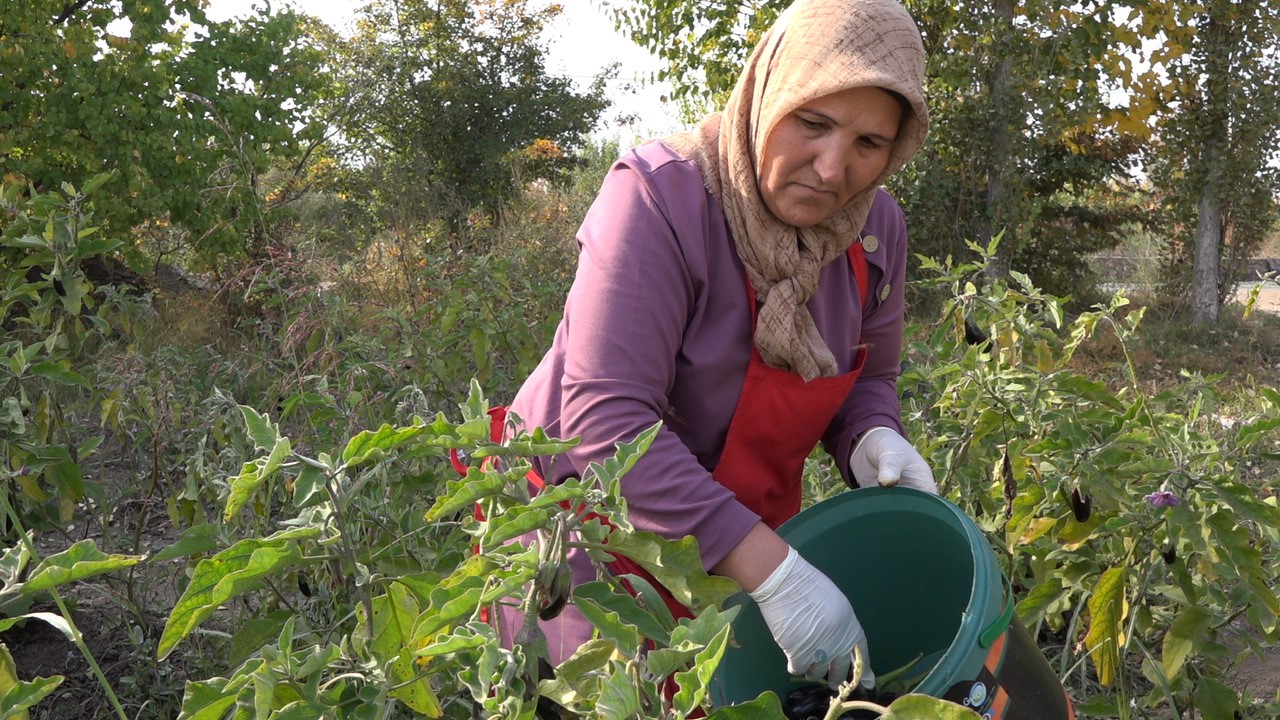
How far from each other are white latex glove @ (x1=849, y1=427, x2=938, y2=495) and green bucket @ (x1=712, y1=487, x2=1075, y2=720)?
9 cm

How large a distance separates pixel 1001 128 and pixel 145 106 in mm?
5180

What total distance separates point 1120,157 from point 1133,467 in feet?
27.7

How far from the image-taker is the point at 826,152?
5.43 feet

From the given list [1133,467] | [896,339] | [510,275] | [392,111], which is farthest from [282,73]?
[392,111]

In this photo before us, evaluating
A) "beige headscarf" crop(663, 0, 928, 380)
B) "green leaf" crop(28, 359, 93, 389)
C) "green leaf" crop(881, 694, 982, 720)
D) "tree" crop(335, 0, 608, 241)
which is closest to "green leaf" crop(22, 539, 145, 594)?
"green leaf" crop(881, 694, 982, 720)

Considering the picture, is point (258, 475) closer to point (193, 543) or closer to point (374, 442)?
point (374, 442)

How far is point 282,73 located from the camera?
6020 mm

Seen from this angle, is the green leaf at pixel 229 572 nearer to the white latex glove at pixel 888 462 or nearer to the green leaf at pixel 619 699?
the green leaf at pixel 619 699

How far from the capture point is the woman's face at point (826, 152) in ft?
5.40

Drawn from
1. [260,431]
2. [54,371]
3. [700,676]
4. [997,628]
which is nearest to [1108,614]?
[997,628]

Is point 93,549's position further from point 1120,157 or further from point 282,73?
point 1120,157

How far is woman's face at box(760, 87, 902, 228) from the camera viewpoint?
1.65 m

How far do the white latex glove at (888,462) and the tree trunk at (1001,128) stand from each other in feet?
18.3

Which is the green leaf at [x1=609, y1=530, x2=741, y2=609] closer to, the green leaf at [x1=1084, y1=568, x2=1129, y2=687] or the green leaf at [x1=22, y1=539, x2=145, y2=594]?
the green leaf at [x1=22, y1=539, x2=145, y2=594]
